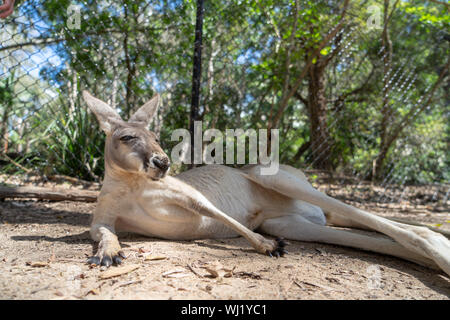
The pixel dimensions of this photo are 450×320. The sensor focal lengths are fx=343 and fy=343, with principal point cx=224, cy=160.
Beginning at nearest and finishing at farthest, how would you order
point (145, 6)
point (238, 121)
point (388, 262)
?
point (388, 262) → point (145, 6) → point (238, 121)

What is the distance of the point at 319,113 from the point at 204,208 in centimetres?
405

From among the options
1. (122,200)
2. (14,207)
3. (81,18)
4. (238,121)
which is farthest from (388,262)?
(81,18)

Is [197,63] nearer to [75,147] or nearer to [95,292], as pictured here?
[75,147]

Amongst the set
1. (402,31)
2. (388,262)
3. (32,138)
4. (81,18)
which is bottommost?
(388,262)

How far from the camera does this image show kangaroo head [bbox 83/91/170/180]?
2.01m

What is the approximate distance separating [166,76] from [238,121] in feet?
3.63

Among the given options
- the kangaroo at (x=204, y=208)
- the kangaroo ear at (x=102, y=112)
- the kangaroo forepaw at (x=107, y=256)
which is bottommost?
the kangaroo forepaw at (x=107, y=256)

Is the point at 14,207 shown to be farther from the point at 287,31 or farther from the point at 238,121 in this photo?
the point at 287,31

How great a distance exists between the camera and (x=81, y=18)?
12.3ft

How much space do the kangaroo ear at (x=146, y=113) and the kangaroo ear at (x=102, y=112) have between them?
0.16 metres

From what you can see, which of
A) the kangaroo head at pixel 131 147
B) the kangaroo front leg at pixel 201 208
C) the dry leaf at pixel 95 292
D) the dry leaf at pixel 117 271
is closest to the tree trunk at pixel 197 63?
the kangaroo head at pixel 131 147

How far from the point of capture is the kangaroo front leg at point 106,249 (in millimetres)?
1830

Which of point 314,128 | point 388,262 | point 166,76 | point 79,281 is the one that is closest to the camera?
point 79,281

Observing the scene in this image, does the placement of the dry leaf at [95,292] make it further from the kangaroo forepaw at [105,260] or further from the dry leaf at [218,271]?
the dry leaf at [218,271]
